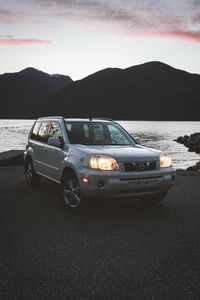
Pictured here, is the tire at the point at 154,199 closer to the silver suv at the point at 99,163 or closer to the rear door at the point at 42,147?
the silver suv at the point at 99,163

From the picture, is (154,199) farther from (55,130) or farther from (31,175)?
(31,175)

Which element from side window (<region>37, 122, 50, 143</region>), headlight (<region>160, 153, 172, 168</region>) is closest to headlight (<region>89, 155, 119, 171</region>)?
headlight (<region>160, 153, 172, 168</region>)

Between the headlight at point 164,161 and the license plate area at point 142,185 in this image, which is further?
the headlight at point 164,161

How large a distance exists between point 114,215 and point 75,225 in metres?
1.01

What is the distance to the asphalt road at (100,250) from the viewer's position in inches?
135

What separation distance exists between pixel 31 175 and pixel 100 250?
4824 millimetres

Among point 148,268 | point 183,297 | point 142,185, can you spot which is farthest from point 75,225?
point 183,297

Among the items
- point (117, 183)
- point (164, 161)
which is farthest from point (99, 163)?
point (164, 161)

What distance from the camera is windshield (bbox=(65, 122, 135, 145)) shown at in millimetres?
7027

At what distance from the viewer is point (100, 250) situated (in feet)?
14.9

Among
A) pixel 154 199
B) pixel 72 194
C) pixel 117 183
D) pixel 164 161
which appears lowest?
pixel 154 199

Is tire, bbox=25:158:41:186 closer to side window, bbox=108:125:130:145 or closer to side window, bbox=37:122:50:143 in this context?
side window, bbox=37:122:50:143

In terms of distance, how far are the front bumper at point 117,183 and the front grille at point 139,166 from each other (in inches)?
3.3

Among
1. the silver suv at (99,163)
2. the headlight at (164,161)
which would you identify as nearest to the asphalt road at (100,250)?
the silver suv at (99,163)
